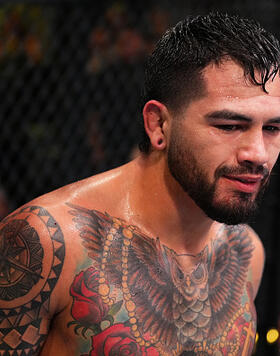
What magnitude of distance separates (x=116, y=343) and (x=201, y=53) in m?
0.59

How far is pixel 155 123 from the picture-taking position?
122 centimetres

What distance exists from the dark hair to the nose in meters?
0.10

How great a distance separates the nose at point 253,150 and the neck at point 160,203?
192 millimetres

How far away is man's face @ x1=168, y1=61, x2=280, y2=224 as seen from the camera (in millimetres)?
1096

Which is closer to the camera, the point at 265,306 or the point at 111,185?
the point at 111,185

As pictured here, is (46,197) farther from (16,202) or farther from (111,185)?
(16,202)

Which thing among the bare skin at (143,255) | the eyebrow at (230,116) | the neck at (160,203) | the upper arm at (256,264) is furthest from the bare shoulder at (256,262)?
the eyebrow at (230,116)

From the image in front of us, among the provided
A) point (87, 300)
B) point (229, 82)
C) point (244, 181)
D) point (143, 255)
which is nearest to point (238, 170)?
point (244, 181)

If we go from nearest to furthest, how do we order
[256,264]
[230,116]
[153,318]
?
[230,116]
[153,318]
[256,264]

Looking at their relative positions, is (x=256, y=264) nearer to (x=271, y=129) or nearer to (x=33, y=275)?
(x=271, y=129)

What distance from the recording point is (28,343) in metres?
1.11

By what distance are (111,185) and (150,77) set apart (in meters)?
0.24

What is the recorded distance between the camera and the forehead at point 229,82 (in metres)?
1.10

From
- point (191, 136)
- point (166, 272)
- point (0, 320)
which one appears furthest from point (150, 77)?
point (0, 320)
